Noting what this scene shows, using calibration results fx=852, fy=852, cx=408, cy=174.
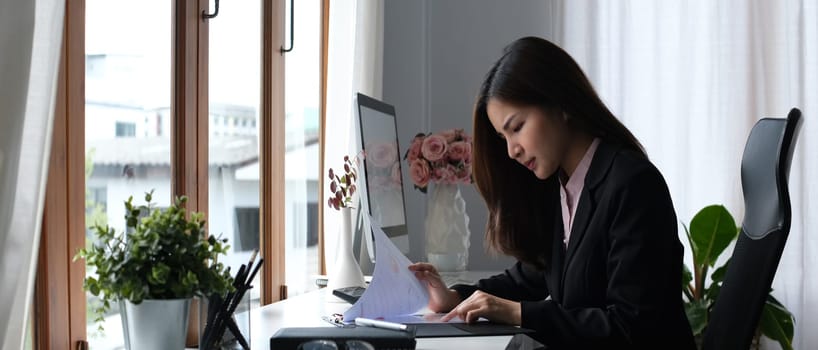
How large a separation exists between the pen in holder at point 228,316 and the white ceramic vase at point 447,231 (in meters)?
1.29

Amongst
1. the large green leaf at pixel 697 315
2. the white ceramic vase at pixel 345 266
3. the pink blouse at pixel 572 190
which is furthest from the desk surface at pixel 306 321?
the large green leaf at pixel 697 315

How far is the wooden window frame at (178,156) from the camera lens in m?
1.49

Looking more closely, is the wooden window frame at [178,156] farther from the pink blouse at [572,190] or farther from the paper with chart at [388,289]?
the pink blouse at [572,190]

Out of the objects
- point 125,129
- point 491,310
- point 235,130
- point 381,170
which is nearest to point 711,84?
point 381,170

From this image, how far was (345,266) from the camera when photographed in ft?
6.98

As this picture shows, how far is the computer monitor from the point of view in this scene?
1895 millimetres

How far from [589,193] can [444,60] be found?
5.94 ft

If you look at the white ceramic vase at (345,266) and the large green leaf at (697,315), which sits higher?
the white ceramic vase at (345,266)

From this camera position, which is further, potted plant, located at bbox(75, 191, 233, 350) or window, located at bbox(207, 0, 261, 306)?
window, located at bbox(207, 0, 261, 306)

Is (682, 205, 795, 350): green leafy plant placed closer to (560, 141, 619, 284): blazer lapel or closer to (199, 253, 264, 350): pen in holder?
(560, 141, 619, 284): blazer lapel

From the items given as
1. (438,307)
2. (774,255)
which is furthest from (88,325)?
(774,255)

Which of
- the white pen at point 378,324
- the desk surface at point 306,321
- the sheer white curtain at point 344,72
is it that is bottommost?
the desk surface at point 306,321

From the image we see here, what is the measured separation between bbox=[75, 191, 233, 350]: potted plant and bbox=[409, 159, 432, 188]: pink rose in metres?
1.33

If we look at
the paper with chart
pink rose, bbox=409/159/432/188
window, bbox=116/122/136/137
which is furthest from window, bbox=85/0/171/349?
pink rose, bbox=409/159/432/188
